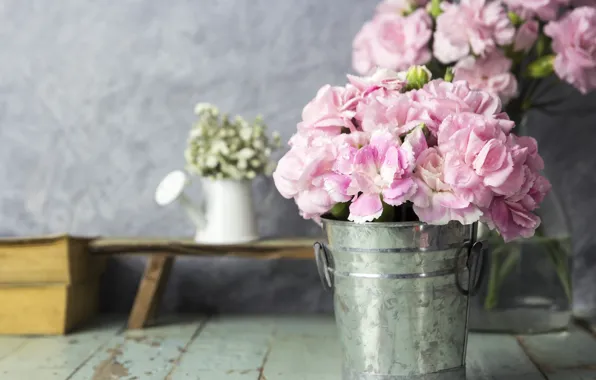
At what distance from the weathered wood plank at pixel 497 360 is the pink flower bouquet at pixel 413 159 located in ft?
0.95

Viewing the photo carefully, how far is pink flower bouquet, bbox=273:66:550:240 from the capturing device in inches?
32.7

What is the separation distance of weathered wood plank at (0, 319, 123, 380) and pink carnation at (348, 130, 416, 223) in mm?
546

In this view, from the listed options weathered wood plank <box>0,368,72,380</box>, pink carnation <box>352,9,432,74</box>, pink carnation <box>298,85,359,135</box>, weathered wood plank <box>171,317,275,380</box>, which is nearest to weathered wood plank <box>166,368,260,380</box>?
weathered wood plank <box>171,317,275,380</box>

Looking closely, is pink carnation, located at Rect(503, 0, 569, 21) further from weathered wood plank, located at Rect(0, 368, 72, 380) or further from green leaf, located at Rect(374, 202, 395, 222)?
weathered wood plank, located at Rect(0, 368, 72, 380)

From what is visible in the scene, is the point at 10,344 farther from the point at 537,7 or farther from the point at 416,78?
the point at 537,7

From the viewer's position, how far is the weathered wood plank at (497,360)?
1074 mm

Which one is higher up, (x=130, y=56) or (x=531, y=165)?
(x=130, y=56)

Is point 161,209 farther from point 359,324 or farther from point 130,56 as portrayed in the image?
point 359,324

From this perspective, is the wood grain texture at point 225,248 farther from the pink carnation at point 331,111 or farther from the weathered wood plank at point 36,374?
the pink carnation at point 331,111

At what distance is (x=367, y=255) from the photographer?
912 millimetres

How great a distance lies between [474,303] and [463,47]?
17.4 inches

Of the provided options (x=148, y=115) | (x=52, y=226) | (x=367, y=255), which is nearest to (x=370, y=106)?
(x=367, y=255)

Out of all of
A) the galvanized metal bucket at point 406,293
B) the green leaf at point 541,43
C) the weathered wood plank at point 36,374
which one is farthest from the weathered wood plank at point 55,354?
the green leaf at point 541,43

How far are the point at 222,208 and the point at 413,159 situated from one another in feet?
1.90
